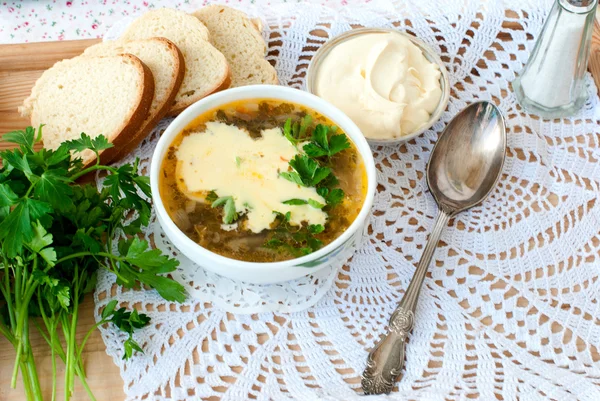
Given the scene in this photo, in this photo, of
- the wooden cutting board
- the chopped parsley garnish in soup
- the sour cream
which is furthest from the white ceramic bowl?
the wooden cutting board

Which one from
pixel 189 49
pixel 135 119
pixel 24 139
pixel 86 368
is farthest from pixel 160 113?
pixel 86 368

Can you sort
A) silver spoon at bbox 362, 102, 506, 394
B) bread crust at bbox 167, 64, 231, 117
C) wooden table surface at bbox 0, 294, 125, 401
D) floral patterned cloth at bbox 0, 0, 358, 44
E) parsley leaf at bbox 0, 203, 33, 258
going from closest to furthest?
parsley leaf at bbox 0, 203, 33, 258 < wooden table surface at bbox 0, 294, 125, 401 < silver spoon at bbox 362, 102, 506, 394 < bread crust at bbox 167, 64, 231, 117 < floral patterned cloth at bbox 0, 0, 358, 44

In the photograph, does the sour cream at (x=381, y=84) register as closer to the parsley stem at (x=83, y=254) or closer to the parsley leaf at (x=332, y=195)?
the parsley leaf at (x=332, y=195)

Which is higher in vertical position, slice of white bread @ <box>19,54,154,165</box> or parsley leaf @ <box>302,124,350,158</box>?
parsley leaf @ <box>302,124,350,158</box>

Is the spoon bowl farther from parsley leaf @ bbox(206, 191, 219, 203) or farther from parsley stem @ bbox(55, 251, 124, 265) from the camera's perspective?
parsley stem @ bbox(55, 251, 124, 265)

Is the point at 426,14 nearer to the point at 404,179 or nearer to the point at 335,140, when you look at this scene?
the point at 404,179

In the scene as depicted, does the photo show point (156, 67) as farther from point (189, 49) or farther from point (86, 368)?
point (86, 368)
